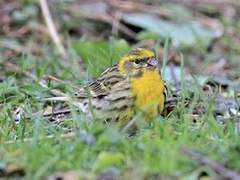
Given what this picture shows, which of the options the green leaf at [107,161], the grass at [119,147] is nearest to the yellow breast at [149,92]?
the grass at [119,147]

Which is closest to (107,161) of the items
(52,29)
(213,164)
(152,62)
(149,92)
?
(213,164)

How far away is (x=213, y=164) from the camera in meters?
3.32

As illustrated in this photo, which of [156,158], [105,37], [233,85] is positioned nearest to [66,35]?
[105,37]

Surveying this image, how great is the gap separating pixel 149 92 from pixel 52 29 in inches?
116

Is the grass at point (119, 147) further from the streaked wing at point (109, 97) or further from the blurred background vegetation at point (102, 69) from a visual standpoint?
the streaked wing at point (109, 97)

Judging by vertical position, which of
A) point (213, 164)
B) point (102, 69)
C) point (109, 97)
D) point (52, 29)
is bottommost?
point (213, 164)

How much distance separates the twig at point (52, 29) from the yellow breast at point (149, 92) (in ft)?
7.43

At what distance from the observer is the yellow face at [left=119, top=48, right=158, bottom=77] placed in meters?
4.55

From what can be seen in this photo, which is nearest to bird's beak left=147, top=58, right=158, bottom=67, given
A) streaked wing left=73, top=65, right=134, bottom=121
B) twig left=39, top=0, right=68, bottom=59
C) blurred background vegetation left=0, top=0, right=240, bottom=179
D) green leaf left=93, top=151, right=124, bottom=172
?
streaked wing left=73, top=65, right=134, bottom=121

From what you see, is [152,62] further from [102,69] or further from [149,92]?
[102,69]

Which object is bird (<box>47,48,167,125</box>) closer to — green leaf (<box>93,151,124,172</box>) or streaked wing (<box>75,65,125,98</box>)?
streaked wing (<box>75,65,125,98</box>)

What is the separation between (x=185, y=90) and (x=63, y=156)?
1707 millimetres

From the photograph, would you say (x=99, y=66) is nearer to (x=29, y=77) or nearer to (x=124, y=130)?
(x=29, y=77)

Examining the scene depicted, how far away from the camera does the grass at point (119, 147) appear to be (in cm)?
333
